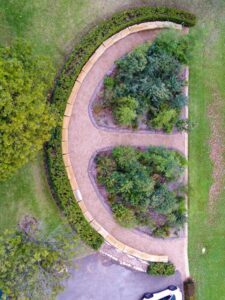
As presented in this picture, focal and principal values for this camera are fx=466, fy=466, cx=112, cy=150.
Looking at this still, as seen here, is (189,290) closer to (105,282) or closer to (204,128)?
(105,282)

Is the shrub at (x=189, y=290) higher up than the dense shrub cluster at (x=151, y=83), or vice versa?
the dense shrub cluster at (x=151, y=83)

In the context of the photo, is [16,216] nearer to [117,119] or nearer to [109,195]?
[109,195]

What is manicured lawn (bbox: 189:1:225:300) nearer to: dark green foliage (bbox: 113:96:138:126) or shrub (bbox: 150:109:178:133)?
→ shrub (bbox: 150:109:178:133)

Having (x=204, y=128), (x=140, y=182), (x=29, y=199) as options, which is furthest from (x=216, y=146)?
(x=29, y=199)

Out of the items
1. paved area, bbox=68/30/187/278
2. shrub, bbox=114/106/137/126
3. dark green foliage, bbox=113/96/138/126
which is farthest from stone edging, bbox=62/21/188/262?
shrub, bbox=114/106/137/126

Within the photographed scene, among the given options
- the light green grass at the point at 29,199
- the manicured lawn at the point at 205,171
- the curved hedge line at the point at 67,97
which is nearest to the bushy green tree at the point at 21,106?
the curved hedge line at the point at 67,97

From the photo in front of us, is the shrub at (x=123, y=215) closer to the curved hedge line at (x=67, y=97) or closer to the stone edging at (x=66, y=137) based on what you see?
the stone edging at (x=66, y=137)

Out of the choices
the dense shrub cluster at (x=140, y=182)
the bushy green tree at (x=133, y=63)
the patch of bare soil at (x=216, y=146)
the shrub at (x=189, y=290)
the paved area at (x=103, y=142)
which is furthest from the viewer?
the patch of bare soil at (x=216, y=146)
